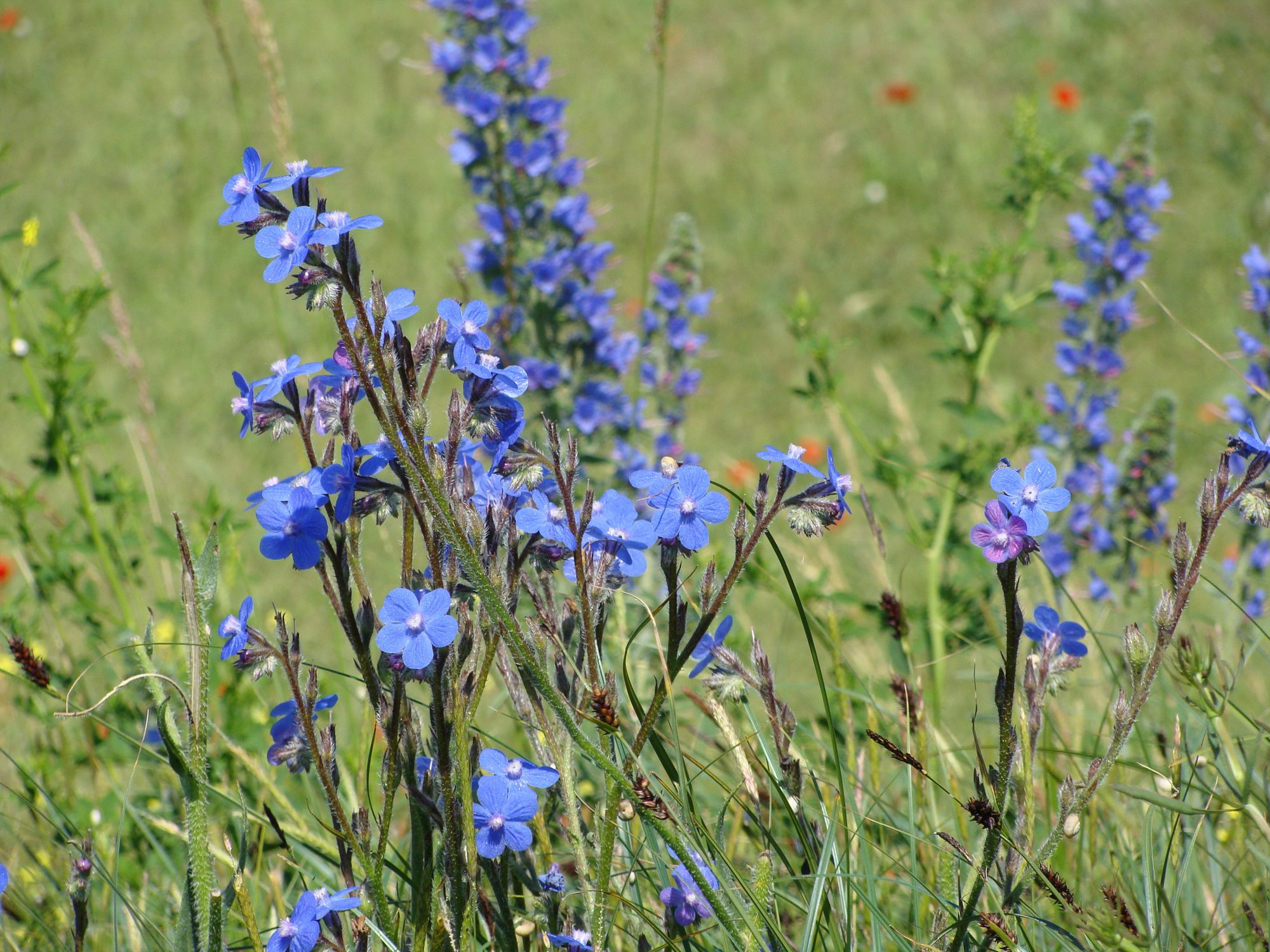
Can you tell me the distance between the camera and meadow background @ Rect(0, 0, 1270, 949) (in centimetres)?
677

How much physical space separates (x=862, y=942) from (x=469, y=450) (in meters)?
1.01

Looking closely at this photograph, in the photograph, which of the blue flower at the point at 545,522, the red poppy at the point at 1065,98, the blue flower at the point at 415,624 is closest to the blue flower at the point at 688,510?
the blue flower at the point at 545,522

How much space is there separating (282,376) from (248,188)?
21cm

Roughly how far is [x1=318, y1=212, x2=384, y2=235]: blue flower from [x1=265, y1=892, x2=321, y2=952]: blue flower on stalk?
75 cm

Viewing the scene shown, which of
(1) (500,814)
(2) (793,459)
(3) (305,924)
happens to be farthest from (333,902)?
(2) (793,459)

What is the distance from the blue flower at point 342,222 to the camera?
1125mm

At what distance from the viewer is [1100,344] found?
364 centimetres

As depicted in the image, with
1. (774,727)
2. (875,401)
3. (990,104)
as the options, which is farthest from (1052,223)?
(774,727)

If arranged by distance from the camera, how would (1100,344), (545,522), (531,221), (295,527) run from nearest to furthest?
1. (295,527)
2. (545,522)
3. (531,221)
4. (1100,344)

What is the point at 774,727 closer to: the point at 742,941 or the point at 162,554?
the point at 742,941

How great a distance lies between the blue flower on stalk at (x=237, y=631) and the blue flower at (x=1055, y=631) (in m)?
0.93

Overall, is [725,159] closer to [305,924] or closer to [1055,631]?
[1055,631]

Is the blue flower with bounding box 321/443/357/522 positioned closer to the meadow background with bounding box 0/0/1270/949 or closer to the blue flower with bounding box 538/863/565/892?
the blue flower with bounding box 538/863/565/892

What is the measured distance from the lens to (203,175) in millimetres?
8680
